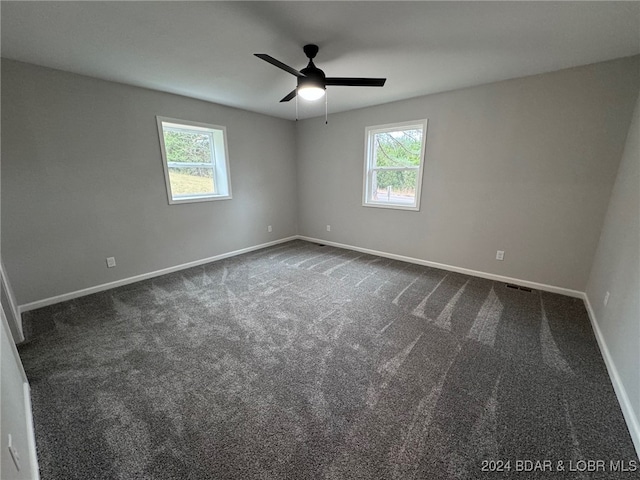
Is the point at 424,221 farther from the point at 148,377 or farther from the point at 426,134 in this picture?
the point at 148,377

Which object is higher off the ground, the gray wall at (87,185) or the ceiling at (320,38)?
the ceiling at (320,38)

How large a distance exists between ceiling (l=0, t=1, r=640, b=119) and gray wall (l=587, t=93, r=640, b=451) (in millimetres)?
1060

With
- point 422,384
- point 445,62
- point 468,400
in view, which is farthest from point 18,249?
point 445,62

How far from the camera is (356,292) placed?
3066 millimetres

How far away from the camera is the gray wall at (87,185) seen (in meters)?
2.48

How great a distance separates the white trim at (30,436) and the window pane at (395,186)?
4235 mm

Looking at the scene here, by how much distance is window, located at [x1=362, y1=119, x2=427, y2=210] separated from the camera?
375cm

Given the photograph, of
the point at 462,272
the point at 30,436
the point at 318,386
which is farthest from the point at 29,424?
the point at 462,272

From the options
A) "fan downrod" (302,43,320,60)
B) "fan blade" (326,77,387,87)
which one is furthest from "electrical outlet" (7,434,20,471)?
"fan downrod" (302,43,320,60)

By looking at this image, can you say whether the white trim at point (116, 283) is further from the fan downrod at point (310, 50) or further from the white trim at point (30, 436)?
the fan downrod at point (310, 50)

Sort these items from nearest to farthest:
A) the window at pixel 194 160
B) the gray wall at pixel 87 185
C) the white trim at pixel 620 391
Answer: the white trim at pixel 620 391, the gray wall at pixel 87 185, the window at pixel 194 160

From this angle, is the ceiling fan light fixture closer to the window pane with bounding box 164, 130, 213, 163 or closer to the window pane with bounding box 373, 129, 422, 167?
the window pane with bounding box 373, 129, 422, 167

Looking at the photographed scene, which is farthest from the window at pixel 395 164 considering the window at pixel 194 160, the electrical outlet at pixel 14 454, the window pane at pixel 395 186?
the electrical outlet at pixel 14 454

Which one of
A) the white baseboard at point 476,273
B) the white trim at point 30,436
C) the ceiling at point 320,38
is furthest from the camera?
the white baseboard at point 476,273
